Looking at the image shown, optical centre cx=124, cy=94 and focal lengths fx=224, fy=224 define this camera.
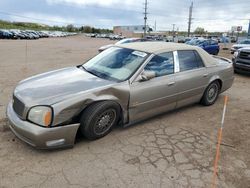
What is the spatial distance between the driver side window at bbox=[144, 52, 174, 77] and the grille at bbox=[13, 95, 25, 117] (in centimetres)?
207

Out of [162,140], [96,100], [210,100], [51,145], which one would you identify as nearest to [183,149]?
[162,140]

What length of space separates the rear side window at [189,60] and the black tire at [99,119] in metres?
1.77

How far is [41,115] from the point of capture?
118 inches

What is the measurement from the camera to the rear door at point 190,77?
4.51 m

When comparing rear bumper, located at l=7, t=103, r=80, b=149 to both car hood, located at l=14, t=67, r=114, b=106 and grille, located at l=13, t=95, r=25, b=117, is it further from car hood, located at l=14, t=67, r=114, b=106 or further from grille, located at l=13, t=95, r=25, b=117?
car hood, located at l=14, t=67, r=114, b=106

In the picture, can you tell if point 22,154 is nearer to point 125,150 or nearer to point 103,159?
point 103,159

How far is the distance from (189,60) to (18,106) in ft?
11.2

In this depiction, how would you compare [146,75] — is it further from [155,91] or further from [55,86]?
[55,86]

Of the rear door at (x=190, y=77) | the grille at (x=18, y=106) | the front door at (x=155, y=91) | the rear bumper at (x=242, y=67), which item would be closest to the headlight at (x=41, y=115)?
the grille at (x=18, y=106)

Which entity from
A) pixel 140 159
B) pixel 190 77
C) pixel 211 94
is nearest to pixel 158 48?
pixel 190 77

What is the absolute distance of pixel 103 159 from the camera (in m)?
3.16

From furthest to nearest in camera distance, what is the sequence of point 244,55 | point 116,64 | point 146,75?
point 244,55, point 116,64, point 146,75

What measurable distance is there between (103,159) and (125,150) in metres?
0.40

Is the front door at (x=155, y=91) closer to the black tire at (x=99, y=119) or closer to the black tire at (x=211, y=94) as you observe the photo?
the black tire at (x=99, y=119)
